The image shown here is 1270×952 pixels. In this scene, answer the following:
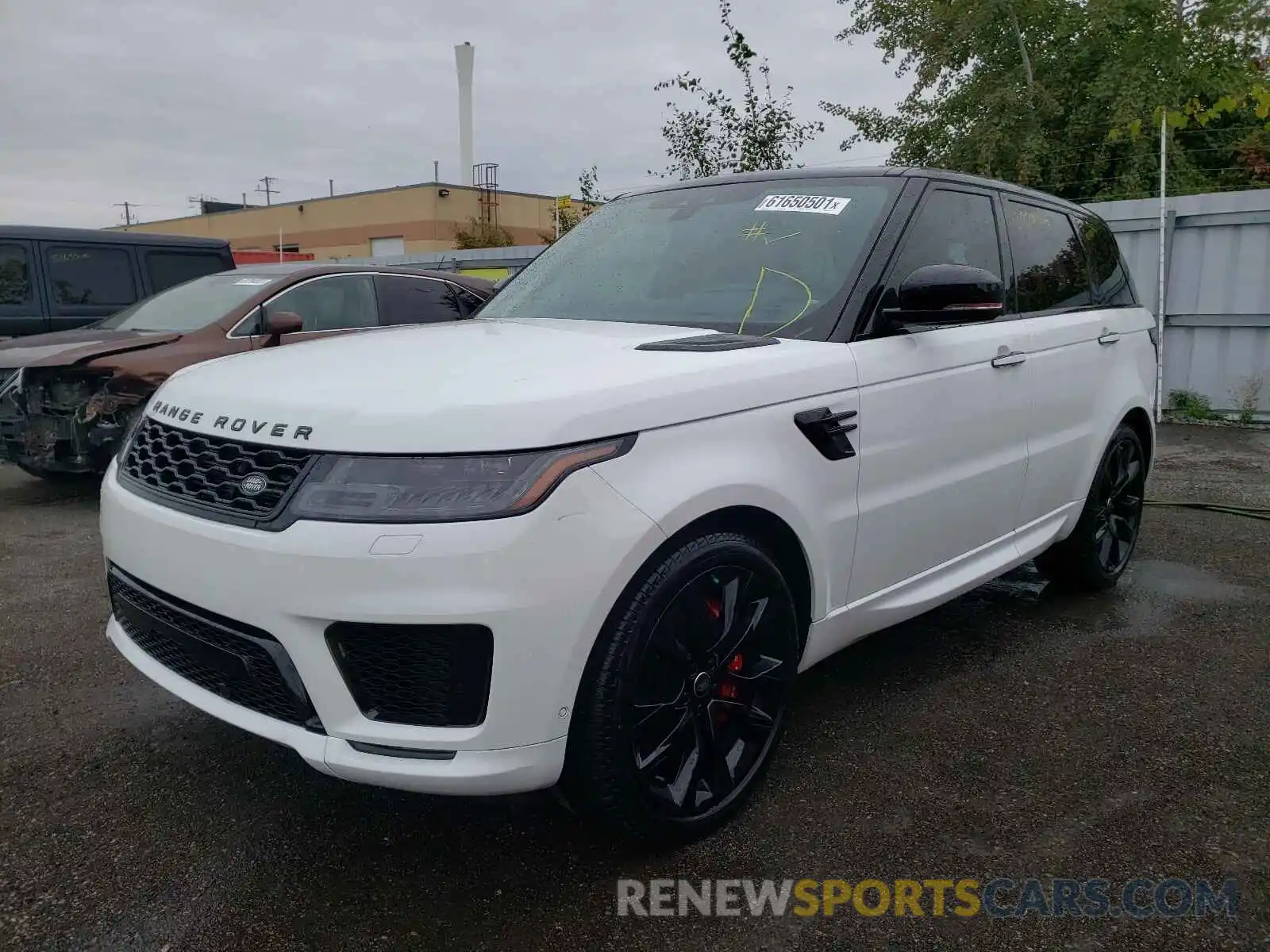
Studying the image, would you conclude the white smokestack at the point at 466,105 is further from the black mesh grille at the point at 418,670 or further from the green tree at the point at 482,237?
the black mesh grille at the point at 418,670

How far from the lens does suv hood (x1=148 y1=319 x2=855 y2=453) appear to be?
202cm

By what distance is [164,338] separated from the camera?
6.31m

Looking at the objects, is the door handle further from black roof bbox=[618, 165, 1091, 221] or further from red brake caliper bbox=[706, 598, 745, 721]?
red brake caliper bbox=[706, 598, 745, 721]

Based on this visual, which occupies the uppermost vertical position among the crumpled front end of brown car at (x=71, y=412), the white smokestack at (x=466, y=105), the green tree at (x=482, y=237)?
the white smokestack at (x=466, y=105)

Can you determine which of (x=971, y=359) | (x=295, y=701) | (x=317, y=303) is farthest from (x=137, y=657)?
(x=317, y=303)

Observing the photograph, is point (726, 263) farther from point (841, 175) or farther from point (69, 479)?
point (69, 479)

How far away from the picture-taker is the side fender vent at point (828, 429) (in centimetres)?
256

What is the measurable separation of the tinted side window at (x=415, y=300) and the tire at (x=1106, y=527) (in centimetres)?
458

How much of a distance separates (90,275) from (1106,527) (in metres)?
8.64

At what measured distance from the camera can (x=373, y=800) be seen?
105 inches

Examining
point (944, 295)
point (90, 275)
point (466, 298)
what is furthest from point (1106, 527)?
point (90, 275)

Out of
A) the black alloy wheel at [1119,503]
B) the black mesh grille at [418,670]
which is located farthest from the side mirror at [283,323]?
the black alloy wheel at [1119,503]

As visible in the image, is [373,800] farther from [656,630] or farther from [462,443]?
[462,443]

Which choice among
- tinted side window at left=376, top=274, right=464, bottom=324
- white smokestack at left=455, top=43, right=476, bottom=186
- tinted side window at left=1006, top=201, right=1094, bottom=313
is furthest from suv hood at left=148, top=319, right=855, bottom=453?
white smokestack at left=455, top=43, right=476, bottom=186
